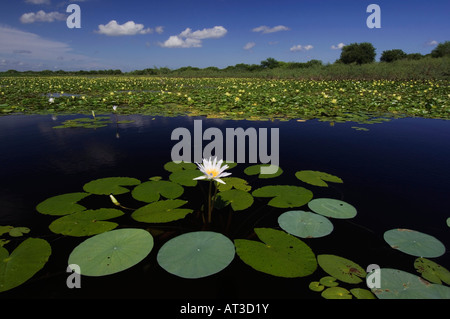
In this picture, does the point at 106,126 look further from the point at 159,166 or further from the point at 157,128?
the point at 159,166

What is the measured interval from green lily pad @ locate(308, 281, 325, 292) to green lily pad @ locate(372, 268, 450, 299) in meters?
0.24

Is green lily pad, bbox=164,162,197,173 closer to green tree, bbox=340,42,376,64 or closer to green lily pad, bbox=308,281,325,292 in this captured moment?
green lily pad, bbox=308,281,325,292

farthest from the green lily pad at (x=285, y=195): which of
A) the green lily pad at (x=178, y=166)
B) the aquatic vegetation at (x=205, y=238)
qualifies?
the green lily pad at (x=178, y=166)

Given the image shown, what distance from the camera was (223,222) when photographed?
66.5 inches

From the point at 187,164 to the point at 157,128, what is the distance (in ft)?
6.67

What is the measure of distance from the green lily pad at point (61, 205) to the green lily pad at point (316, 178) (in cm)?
199

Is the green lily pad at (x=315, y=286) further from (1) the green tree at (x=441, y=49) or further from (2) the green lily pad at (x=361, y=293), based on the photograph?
(1) the green tree at (x=441, y=49)

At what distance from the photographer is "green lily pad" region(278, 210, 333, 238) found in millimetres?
1530

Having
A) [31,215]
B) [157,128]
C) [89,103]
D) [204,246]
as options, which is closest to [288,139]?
[157,128]

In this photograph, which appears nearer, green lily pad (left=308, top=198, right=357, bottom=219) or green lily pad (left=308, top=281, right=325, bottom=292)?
green lily pad (left=308, top=281, right=325, bottom=292)

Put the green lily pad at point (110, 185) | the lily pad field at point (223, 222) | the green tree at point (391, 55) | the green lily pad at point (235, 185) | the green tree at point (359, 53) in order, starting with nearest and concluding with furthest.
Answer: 1. the lily pad field at point (223, 222)
2. the green lily pad at point (110, 185)
3. the green lily pad at point (235, 185)
4. the green tree at point (359, 53)
5. the green tree at point (391, 55)

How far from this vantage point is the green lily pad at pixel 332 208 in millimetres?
1729

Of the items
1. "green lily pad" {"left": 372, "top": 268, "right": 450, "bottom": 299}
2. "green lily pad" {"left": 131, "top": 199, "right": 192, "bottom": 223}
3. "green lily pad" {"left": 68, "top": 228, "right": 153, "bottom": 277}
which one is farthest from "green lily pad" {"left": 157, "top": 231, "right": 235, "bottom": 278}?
"green lily pad" {"left": 372, "top": 268, "right": 450, "bottom": 299}

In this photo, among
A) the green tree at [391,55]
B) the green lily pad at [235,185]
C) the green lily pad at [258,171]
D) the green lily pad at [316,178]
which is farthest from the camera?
the green tree at [391,55]
